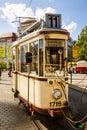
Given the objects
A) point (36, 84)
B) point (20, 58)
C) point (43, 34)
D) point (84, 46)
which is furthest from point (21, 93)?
point (84, 46)

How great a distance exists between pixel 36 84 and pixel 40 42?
4.30 feet

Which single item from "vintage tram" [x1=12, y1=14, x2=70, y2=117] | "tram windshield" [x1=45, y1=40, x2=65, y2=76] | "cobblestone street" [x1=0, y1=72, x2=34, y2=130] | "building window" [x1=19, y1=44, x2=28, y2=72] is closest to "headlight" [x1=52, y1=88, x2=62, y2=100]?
"vintage tram" [x1=12, y1=14, x2=70, y2=117]

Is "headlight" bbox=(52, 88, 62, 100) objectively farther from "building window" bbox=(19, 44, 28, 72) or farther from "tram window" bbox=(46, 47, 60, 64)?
"building window" bbox=(19, 44, 28, 72)

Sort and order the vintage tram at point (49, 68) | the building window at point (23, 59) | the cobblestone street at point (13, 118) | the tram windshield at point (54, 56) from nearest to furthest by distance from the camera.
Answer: the vintage tram at point (49, 68), the tram windshield at point (54, 56), the cobblestone street at point (13, 118), the building window at point (23, 59)

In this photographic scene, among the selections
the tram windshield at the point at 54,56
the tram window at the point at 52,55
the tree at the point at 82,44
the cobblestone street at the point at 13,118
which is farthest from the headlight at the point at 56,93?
the tree at the point at 82,44

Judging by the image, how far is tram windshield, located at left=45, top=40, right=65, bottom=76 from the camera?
32.7ft

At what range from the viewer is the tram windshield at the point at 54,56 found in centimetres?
996

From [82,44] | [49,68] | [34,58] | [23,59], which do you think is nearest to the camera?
[49,68]

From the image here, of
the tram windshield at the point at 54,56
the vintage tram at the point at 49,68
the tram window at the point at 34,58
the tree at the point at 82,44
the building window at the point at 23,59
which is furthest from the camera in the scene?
the tree at the point at 82,44

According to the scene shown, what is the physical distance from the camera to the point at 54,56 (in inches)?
394

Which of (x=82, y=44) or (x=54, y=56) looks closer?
(x=54, y=56)

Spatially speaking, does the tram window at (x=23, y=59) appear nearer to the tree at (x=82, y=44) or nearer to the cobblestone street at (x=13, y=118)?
the cobblestone street at (x=13, y=118)

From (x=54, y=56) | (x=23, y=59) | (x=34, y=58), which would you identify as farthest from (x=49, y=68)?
(x=23, y=59)

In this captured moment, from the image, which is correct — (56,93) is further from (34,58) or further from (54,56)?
(34,58)
